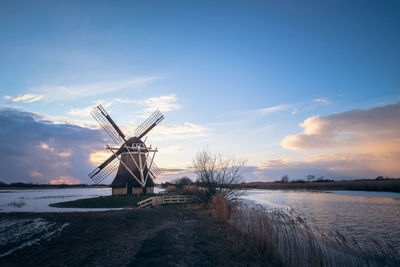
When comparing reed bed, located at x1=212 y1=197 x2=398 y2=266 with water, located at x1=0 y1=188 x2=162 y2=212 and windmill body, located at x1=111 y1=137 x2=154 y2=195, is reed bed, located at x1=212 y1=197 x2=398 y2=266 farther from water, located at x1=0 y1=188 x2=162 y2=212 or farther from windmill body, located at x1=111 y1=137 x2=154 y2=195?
windmill body, located at x1=111 y1=137 x2=154 y2=195

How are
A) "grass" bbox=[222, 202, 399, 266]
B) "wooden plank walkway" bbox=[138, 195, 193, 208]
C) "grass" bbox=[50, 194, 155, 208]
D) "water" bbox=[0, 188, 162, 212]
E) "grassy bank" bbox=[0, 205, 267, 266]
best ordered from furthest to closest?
1. "wooden plank walkway" bbox=[138, 195, 193, 208]
2. "grass" bbox=[50, 194, 155, 208]
3. "water" bbox=[0, 188, 162, 212]
4. "grassy bank" bbox=[0, 205, 267, 266]
5. "grass" bbox=[222, 202, 399, 266]

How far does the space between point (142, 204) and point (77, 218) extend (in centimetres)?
884

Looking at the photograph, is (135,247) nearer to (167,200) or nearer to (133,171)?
(167,200)

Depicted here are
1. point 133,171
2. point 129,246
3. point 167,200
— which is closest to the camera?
point 129,246

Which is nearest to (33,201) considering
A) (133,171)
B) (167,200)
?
(133,171)

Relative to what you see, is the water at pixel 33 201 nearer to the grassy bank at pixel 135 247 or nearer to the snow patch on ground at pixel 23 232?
the snow patch on ground at pixel 23 232

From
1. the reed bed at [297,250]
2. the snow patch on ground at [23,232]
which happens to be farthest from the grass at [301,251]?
the snow patch on ground at [23,232]

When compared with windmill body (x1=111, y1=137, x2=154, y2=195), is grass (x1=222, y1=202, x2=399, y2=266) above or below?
below

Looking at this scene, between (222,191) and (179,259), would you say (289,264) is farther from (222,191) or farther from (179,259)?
(222,191)

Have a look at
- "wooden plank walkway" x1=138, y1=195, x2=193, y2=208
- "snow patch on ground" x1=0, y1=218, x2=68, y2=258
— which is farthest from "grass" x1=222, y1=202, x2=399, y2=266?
"wooden plank walkway" x1=138, y1=195, x2=193, y2=208

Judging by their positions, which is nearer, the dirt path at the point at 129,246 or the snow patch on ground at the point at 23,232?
the dirt path at the point at 129,246

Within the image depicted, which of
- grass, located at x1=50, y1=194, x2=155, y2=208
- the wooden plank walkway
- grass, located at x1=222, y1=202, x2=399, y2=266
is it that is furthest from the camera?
the wooden plank walkway

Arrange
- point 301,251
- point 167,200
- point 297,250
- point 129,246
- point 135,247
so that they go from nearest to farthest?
1. point 297,250
2. point 301,251
3. point 135,247
4. point 129,246
5. point 167,200

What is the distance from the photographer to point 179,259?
25.9 feet
